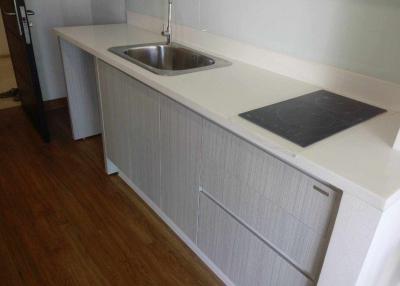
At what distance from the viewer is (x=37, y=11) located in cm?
302

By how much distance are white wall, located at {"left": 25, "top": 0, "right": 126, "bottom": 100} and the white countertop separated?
4.81 ft

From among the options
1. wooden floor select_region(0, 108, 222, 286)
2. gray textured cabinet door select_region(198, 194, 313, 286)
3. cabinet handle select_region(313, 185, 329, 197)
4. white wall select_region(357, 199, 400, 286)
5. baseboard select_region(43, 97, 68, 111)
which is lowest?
wooden floor select_region(0, 108, 222, 286)

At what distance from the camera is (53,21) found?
3125mm

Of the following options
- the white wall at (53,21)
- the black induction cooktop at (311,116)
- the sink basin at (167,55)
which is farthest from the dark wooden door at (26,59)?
the black induction cooktop at (311,116)

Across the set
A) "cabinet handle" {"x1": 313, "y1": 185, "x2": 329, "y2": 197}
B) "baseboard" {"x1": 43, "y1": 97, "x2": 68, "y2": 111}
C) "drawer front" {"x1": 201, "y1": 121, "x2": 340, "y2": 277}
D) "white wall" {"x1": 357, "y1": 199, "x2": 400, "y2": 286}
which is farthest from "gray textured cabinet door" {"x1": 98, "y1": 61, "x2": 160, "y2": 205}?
"baseboard" {"x1": 43, "y1": 97, "x2": 68, "y2": 111}

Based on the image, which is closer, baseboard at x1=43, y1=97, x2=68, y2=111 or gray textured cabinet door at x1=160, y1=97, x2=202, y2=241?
gray textured cabinet door at x1=160, y1=97, x2=202, y2=241

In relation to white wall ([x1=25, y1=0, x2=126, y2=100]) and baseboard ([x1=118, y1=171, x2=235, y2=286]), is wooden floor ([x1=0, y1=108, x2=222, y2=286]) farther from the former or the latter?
white wall ([x1=25, y1=0, x2=126, y2=100])

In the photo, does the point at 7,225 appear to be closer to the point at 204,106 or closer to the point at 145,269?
the point at 145,269

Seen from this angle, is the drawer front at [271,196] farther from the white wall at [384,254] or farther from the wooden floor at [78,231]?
the wooden floor at [78,231]

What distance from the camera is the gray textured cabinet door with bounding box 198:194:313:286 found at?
116 cm

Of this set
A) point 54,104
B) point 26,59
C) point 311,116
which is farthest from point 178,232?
point 54,104

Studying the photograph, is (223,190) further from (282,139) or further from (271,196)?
(282,139)

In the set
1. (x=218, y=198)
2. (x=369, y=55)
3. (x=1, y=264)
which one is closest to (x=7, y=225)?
(x=1, y=264)

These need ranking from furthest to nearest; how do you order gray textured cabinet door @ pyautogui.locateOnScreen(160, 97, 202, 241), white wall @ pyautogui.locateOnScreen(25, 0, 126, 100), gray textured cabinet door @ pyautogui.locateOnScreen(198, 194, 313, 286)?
1. white wall @ pyautogui.locateOnScreen(25, 0, 126, 100)
2. gray textured cabinet door @ pyautogui.locateOnScreen(160, 97, 202, 241)
3. gray textured cabinet door @ pyautogui.locateOnScreen(198, 194, 313, 286)
